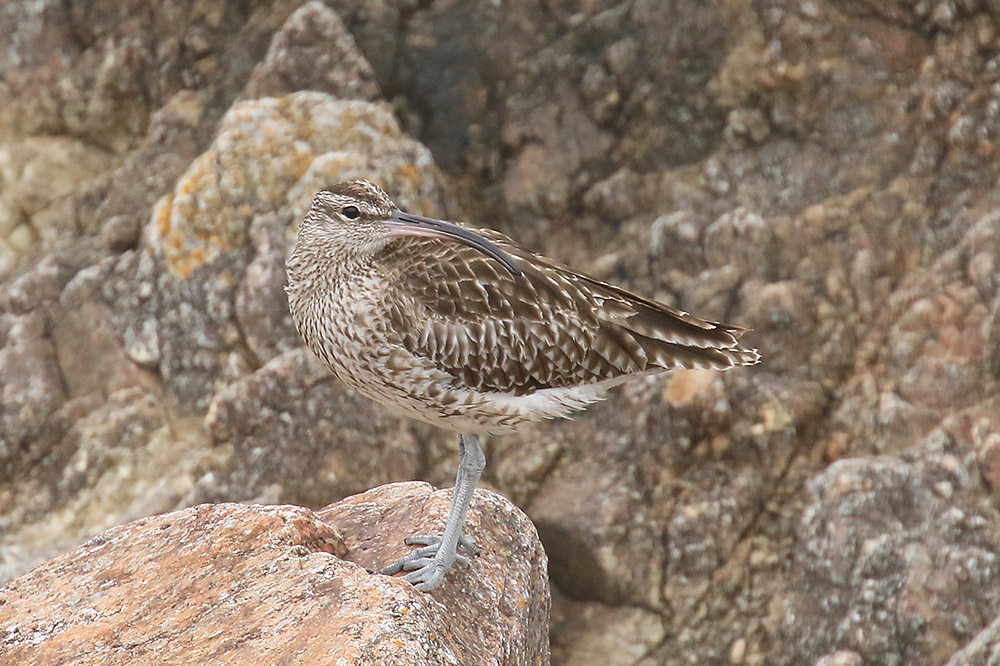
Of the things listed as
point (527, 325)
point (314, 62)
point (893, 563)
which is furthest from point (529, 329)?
point (314, 62)

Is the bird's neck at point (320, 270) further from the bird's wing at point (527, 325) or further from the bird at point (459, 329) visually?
the bird's wing at point (527, 325)

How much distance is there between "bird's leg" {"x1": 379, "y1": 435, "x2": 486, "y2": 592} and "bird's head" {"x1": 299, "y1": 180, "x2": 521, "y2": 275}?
4.14 ft

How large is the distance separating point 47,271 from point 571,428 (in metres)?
5.61

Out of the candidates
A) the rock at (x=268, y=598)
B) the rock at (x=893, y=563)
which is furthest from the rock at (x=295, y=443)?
the rock at (x=893, y=563)

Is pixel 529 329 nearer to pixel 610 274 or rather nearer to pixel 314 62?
pixel 610 274

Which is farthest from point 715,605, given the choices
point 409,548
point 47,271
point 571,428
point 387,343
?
point 47,271

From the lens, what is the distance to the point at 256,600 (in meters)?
5.28

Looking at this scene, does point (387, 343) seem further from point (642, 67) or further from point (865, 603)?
point (642, 67)

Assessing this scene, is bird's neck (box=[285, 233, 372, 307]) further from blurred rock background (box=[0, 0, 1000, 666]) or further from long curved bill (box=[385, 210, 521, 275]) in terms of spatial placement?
blurred rock background (box=[0, 0, 1000, 666])

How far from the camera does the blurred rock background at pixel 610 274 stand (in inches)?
354

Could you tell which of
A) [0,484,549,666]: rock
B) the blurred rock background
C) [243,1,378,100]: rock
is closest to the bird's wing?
[0,484,549,666]: rock

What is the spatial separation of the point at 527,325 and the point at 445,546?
1.48m

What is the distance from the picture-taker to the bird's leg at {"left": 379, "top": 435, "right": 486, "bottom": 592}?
6.12 metres

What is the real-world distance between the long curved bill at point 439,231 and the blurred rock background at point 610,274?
3.52 meters
